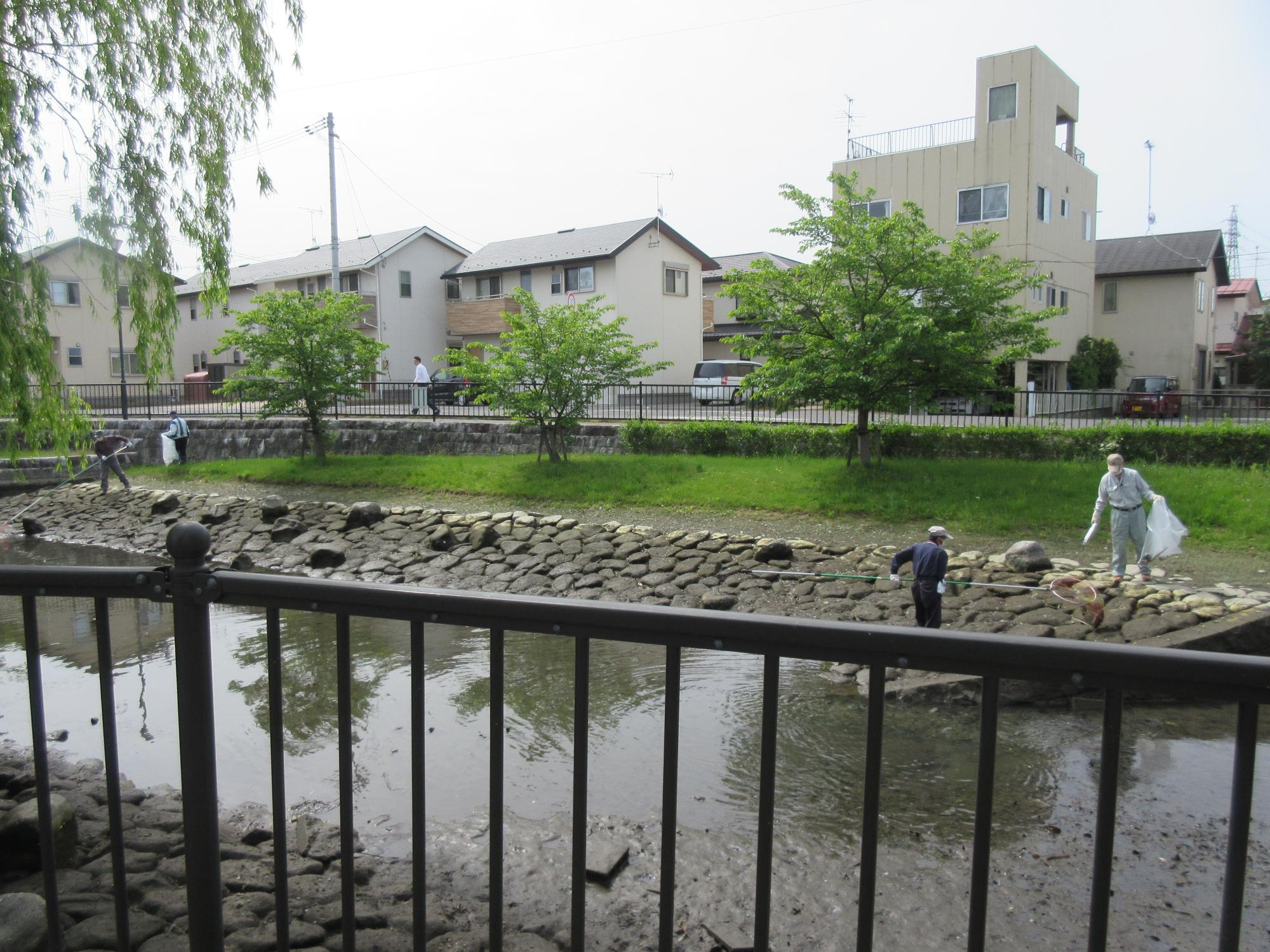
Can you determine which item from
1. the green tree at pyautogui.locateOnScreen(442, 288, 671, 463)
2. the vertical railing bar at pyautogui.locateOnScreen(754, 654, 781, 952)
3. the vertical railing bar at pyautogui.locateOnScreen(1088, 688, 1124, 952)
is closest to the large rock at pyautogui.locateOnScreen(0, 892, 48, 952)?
the vertical railing bar at pyautogui.locateOnScreen(754, 654, 781, 952)

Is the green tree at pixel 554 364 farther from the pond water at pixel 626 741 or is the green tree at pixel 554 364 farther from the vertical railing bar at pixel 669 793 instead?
the vertical railing bar at pixel 669 793

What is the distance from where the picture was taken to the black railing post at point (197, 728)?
2193mm

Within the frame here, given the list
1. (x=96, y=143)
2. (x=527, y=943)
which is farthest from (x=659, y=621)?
(x=96, y=143)

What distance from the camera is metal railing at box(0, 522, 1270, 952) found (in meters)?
1.62

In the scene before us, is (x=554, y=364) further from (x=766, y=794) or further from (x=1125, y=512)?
(x=766, y=794)

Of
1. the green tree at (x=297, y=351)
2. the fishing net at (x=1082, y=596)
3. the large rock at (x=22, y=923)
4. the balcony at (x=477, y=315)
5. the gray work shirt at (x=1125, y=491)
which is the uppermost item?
the balcony at (x=477, y=315)

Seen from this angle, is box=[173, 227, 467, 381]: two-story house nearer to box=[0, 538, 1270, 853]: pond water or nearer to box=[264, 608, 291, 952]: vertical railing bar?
box=[0, 538, 1270, 853]: pond water

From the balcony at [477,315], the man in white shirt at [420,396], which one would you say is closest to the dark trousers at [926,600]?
the man in white shirt at [420,396]

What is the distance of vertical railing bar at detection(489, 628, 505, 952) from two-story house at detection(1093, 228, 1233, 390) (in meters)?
38.5

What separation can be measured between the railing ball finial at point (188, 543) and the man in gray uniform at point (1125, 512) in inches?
412

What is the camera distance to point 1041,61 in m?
26.3

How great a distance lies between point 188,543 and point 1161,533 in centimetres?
1062

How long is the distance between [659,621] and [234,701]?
796 cm

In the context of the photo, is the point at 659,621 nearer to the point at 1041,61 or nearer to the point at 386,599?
the point at 386,599
